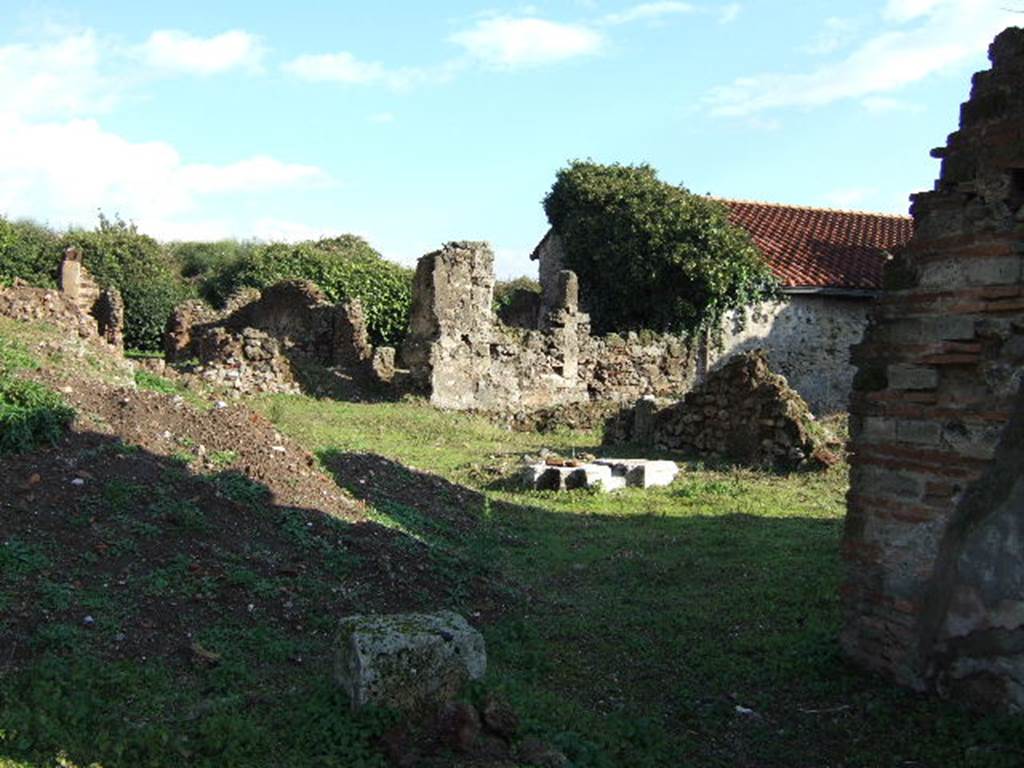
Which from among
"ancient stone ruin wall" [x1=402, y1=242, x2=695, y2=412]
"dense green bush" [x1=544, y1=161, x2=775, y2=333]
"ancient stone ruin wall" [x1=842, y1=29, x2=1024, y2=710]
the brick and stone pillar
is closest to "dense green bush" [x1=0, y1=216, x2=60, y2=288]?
the brick and stone pillar

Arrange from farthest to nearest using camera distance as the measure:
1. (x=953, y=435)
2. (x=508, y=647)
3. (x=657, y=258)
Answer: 1. (x=657, y=258)
2. (x=508, y=647)
3. (x=953, y=435)

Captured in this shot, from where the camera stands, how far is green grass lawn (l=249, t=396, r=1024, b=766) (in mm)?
5059

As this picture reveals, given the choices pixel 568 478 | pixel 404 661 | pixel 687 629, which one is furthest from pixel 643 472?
pixel 404 661

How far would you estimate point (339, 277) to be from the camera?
2934cm

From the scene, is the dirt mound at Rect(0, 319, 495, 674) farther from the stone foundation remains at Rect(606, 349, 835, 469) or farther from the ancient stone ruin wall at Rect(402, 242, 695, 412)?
the ancient stone ruin wall at Rect(402, 242, 695, 412)

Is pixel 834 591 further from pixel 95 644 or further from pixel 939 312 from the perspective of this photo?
pixel 95 644

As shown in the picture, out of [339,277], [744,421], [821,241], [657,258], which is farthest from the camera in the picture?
[339,277]

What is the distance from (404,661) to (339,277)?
1005 inches

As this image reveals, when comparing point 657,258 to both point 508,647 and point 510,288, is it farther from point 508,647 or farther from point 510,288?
point 508,647

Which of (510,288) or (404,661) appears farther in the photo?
(510,288)

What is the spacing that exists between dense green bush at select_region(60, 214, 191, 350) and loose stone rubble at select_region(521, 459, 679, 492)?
19498 mm

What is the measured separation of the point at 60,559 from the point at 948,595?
5164 mm

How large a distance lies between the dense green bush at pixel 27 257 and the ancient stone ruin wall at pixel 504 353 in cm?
1266

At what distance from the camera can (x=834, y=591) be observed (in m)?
7.74
